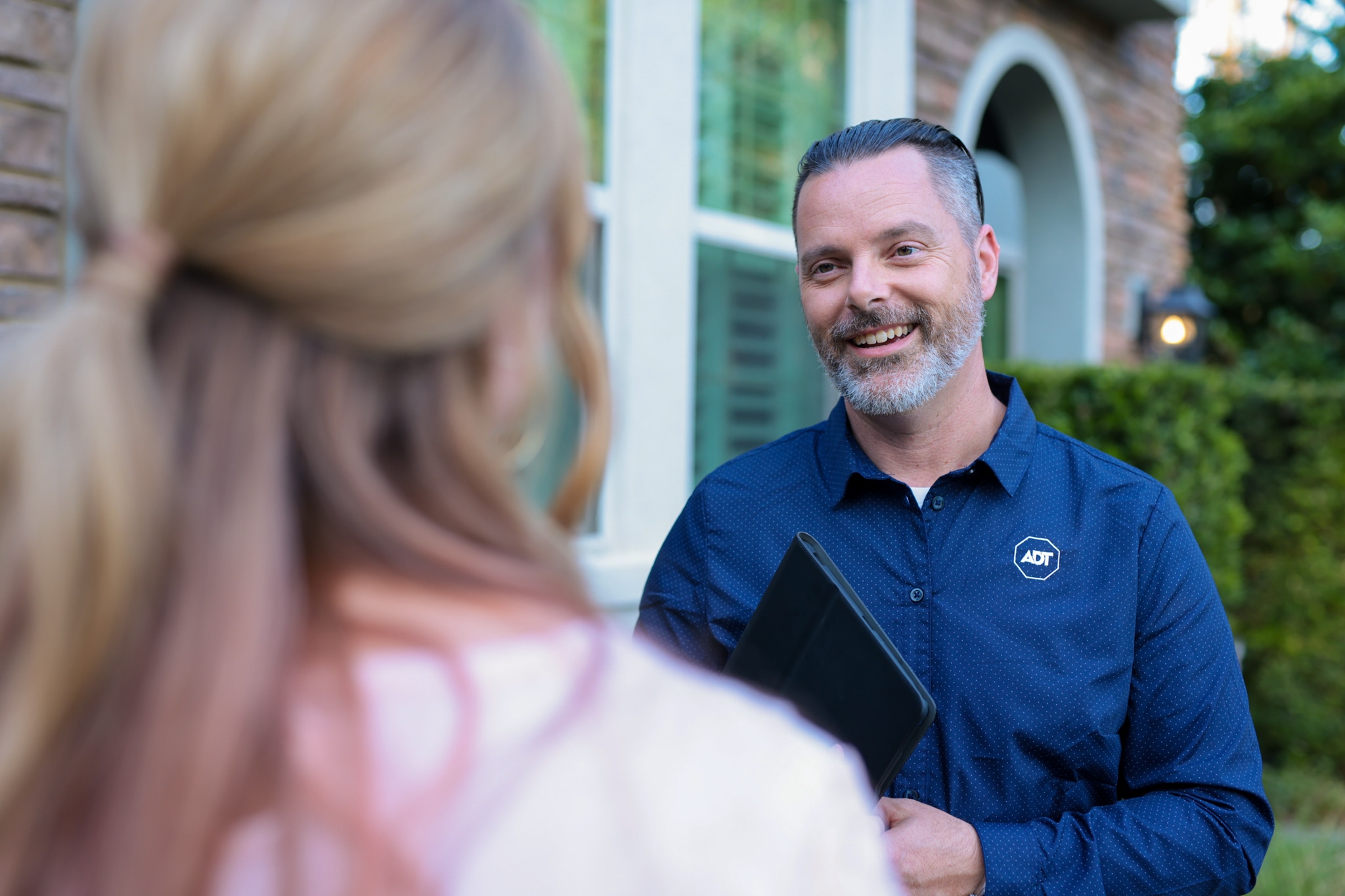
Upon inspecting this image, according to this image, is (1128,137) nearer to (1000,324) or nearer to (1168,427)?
(1000,324)

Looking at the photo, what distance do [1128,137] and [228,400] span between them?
6815 mm

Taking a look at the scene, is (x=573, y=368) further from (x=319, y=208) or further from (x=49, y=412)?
(x=49, y=412)

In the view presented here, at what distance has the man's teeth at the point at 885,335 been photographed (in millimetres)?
1862

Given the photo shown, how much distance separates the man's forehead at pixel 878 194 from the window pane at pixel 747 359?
6.15ft

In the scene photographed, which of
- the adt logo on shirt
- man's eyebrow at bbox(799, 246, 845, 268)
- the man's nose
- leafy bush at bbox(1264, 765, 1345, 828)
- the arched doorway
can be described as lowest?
leafy bush at bbox(1264, 765, 1345, 828)

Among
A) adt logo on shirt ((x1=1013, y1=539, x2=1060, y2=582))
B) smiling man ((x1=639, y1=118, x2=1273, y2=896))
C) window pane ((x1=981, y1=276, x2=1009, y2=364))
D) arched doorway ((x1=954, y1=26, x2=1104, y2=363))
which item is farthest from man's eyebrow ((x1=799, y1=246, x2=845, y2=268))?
window pane ((x1=981, y1=276, x2=1009, y2=364))

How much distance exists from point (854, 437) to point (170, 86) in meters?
1.43

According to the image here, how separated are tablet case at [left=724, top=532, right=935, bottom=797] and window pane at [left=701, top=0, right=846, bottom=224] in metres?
2.56

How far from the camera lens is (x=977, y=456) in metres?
1.88

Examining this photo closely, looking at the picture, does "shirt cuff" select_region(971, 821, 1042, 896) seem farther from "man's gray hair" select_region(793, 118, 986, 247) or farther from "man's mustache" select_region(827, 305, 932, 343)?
"man's gray hair" select_region(793, 118, 986, 247)

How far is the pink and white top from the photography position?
0.62m

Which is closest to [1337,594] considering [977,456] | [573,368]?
[977,456]

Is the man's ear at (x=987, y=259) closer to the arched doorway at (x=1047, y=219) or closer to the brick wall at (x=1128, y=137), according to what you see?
the brick wall at (x=1128, y=137)

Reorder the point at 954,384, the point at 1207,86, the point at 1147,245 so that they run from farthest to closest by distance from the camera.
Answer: the point at 1207,86
the point at 1147,245
the point at 954,384
